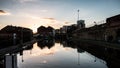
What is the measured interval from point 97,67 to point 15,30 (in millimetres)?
84604

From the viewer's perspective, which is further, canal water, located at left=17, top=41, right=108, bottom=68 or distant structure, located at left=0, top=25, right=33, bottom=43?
distant structure, located at left=0, top=25, right=33, bottom=43

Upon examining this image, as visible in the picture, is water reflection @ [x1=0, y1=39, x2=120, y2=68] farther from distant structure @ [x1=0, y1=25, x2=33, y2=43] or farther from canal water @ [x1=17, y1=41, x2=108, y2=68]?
distant structure @ [x1=0, y1=25, x2=33, y2=43]

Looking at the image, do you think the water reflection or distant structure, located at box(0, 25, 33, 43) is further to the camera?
distant structure, located at box(0, 25, 33, 43)

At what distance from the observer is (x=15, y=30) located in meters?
99.6

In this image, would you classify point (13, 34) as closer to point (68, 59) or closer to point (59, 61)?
point (68, 59)

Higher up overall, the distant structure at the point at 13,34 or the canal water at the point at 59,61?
the distant structure at the point at 13,34

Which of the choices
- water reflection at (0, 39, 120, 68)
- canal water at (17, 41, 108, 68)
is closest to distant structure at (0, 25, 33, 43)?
water reflection at (0, 39, 120, 68)

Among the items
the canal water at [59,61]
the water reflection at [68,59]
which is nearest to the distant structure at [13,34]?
the water reflection at [68,59]

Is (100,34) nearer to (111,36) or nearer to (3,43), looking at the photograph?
(111,36)

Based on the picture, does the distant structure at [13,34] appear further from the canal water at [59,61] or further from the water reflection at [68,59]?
the canal water at [59,61]

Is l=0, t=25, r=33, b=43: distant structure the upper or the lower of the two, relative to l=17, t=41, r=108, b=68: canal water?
upper

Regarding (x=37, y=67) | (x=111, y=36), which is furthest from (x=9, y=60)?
(x=111, y=36)

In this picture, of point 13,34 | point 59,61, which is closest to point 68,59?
Answer: point 59,61

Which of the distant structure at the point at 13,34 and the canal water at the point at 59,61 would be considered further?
the distant structure at the point at 13,34
